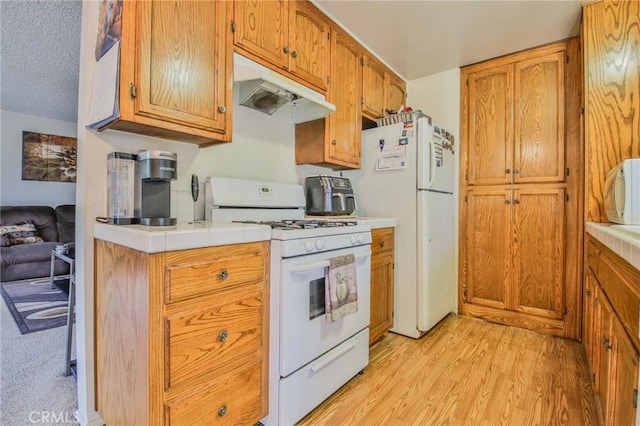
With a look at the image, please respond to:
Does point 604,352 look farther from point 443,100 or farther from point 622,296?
point 443,100

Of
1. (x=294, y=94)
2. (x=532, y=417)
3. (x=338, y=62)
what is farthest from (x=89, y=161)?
(x=532, y=417)

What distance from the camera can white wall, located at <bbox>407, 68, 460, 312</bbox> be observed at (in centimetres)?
290

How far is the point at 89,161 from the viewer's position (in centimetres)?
136

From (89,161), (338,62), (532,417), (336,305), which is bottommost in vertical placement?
(532,417)

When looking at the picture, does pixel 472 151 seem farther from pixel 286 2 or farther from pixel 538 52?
pixel 286 2

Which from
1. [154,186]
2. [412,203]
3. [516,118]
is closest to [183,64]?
[154,186]

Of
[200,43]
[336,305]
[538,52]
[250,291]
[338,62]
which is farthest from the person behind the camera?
[538,52]

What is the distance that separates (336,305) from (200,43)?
139 cm

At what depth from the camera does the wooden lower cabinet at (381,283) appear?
2.13 m

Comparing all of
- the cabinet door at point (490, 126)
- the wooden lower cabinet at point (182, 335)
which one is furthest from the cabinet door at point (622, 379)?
the cabinet door at point (490, 126)

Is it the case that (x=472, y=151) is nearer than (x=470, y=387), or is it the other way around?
(x=470, y=387)

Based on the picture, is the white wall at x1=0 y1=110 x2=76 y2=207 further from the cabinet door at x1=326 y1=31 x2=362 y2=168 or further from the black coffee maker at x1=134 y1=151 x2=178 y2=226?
the cabinet door at x1=326 y1=31 x2=362 y2=168

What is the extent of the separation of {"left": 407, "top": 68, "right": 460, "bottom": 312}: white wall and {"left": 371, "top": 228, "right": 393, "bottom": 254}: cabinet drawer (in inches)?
32.9

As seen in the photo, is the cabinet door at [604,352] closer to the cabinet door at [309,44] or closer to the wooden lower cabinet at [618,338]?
the wooden lower cabinet at [618,338]
